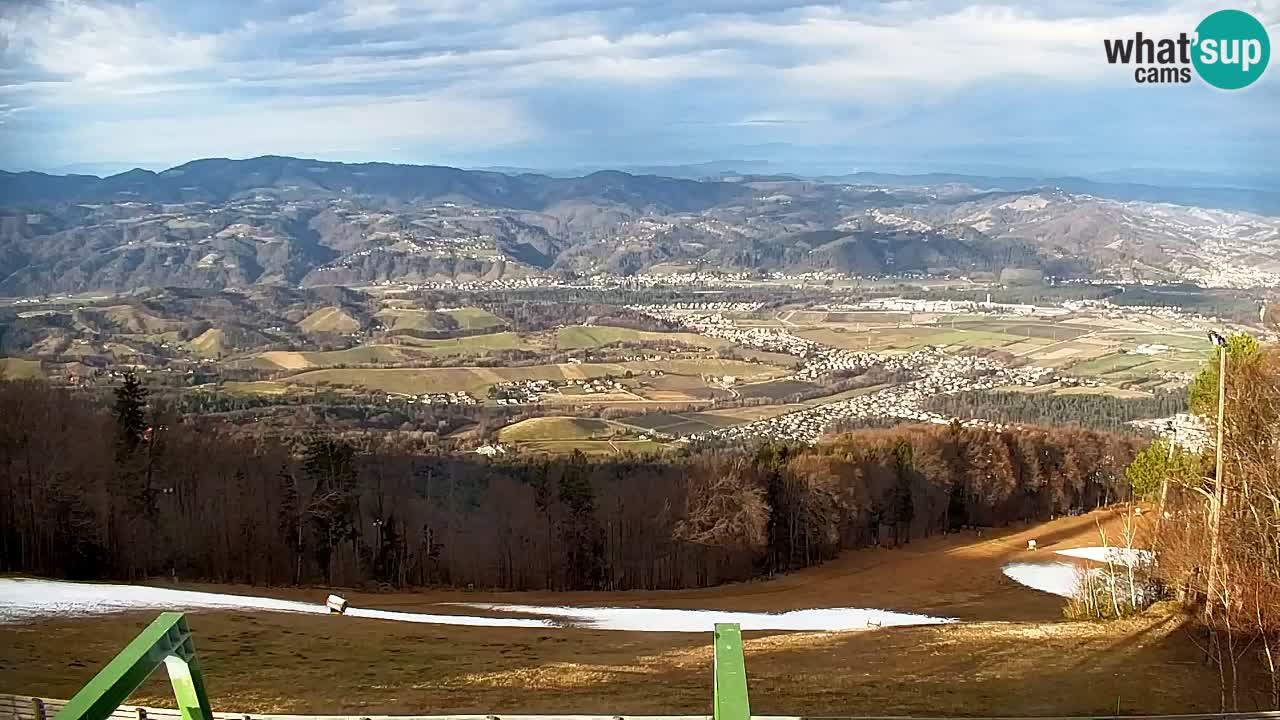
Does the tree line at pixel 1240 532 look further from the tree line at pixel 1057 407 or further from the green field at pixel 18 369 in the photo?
the tree line at pixel 1057 407

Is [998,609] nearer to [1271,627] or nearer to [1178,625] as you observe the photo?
[1178,625]

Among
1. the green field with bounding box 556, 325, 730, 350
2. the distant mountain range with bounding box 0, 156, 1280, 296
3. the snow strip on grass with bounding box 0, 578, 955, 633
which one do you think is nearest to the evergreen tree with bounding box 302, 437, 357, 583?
the snow strip on grass with bounding box 0, 578, 955, 633

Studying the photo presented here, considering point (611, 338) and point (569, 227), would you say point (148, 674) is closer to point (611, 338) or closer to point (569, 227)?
point (611, 338)

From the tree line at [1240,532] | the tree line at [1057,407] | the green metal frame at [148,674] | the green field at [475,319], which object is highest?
the green metal frame at [148,674]

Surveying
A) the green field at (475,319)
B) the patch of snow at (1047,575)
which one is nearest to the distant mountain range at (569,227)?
the green field at (475,319)

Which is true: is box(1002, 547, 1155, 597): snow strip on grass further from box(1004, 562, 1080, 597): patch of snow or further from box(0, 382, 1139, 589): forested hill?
box(0, 382, 1139, 589): forested hill
